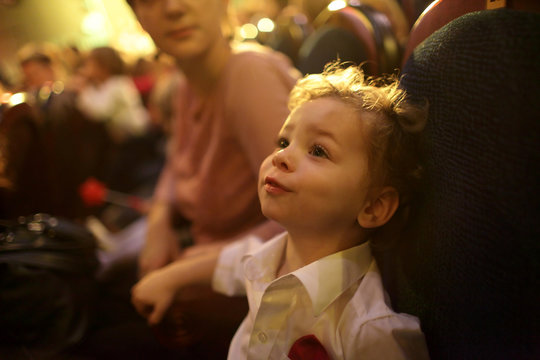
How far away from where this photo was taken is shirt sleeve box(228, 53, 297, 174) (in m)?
0.76

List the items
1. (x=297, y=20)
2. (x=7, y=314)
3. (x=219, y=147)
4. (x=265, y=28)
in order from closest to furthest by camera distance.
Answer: (x=7, y=314) → (x=219, y=147) → (x=297, y=20) → (x=265, y=28)

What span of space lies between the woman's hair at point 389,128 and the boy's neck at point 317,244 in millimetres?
88

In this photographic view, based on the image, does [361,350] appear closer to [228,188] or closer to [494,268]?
[494,268]

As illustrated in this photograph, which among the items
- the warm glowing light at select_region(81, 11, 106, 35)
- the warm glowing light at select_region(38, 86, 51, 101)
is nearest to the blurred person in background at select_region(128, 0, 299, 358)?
the warm glowing light at select_region(38, 86, 51, 101)

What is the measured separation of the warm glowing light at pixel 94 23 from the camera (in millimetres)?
3025

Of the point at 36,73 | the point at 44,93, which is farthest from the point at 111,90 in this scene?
the point at 44,93

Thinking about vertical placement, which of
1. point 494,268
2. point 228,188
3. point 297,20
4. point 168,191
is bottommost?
point 168,191

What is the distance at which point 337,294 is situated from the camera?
0.52 metres

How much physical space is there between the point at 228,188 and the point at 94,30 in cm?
311

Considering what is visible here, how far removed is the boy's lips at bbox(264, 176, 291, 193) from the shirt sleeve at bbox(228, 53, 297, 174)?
0.24 m

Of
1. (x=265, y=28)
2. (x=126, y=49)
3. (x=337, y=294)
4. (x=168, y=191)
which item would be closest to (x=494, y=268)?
(x=337, y=294)

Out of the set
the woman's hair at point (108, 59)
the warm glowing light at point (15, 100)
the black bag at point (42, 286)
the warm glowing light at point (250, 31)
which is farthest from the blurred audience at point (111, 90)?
the black bag at point (42, 286)

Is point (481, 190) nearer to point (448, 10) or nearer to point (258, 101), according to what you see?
point (448, 10)

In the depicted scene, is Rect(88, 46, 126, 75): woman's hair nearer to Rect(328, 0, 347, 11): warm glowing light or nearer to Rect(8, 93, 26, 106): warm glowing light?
Rect(8, 93, 26, 106): warm glowing light
